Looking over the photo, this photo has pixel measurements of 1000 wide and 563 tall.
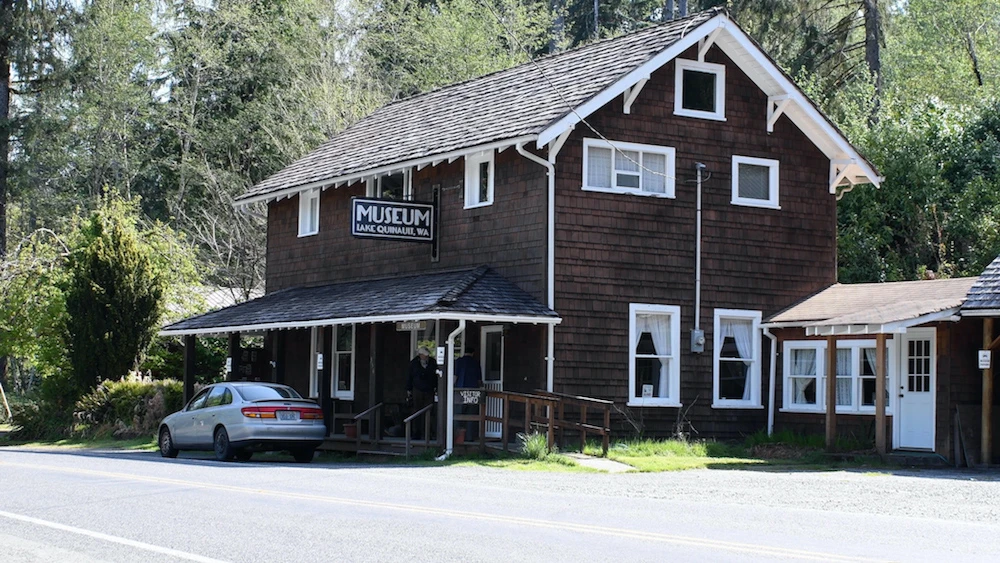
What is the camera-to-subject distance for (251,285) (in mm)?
45031

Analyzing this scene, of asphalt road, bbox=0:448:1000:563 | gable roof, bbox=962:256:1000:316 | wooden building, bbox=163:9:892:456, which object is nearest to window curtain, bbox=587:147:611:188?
wooden building, bbox=163:9:892:456

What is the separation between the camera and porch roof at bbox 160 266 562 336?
23.2m

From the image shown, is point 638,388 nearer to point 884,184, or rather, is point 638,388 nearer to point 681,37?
point 681,37

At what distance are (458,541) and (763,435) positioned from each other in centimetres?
1582

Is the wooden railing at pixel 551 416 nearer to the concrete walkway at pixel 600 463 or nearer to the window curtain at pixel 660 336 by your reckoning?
the concrete walkway at pixel 600 463

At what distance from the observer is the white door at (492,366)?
2561cm

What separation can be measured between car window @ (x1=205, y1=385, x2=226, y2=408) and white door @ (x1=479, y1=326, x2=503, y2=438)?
5059mm

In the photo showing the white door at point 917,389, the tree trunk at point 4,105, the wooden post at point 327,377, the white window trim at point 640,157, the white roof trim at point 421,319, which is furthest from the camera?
the tree trunk at point 4,105

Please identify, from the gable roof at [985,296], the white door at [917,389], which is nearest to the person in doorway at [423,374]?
the white door at [917,389]

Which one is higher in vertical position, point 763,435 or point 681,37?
point 681,37

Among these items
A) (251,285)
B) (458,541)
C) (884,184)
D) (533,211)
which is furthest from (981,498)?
(251,285)

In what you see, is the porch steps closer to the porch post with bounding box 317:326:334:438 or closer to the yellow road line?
the yellow road line

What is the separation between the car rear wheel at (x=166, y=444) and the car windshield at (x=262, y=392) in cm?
280

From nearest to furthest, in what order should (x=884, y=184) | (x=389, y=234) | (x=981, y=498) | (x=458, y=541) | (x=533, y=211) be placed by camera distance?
(x=458, y=541) → (x=981, y=498) → (x=533, y=211) → (x=389, y=234) → (x=884, y=184)
